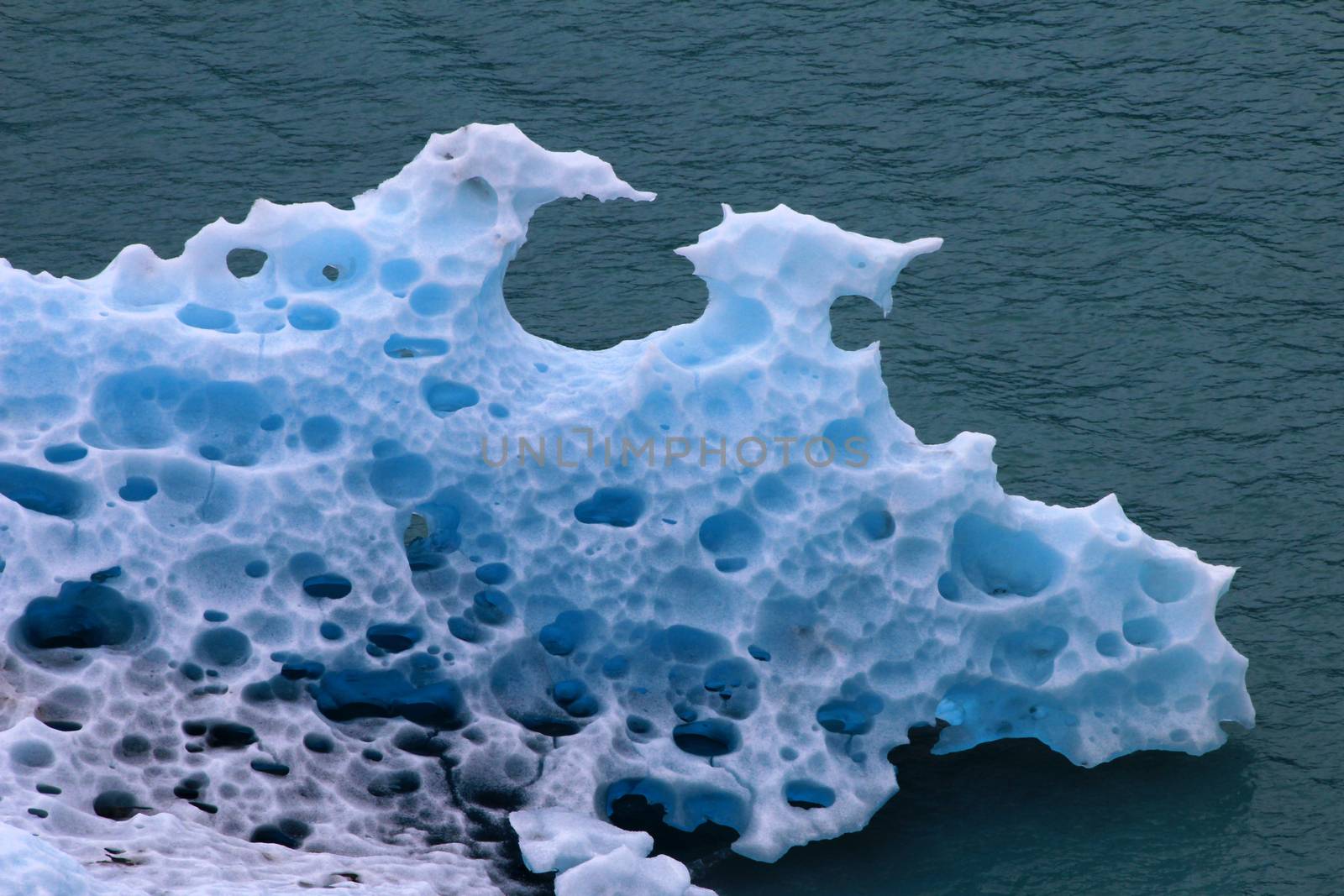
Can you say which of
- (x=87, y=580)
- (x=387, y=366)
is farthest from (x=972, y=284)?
(x=87, y=580)

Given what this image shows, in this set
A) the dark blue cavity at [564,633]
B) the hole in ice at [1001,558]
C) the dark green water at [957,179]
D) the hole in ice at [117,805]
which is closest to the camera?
the hole in ice at [117,805]

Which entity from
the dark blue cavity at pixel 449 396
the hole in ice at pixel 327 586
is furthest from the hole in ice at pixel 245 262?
the hole in ice at pixel 327 586

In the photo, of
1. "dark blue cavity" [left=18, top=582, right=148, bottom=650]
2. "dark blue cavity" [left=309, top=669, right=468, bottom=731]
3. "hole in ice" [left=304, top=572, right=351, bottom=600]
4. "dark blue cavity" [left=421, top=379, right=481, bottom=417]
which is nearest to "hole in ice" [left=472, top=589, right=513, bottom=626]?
"dark blue cavity" [left=309, top=669, right=468, bottom=731]

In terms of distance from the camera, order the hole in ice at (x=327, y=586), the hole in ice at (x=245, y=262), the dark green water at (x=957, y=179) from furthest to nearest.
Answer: the hole in ice at (x=245, y=262) < the dark green water at (x=957, y=179) < the hole in ice at (x=327, y=586)

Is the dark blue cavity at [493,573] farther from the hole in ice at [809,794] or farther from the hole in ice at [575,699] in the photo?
the hole in ice at [809,794]

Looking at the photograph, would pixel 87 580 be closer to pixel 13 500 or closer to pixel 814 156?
pixel 13 500

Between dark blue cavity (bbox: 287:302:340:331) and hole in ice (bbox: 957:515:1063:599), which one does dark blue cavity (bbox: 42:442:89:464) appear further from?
hole in ice (bbox: 957:515:1063:599)

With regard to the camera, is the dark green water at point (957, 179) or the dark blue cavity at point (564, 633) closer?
the dark blue cavity at point (564, 633)

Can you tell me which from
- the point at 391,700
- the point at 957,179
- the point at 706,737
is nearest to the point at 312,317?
the point at 391,700
